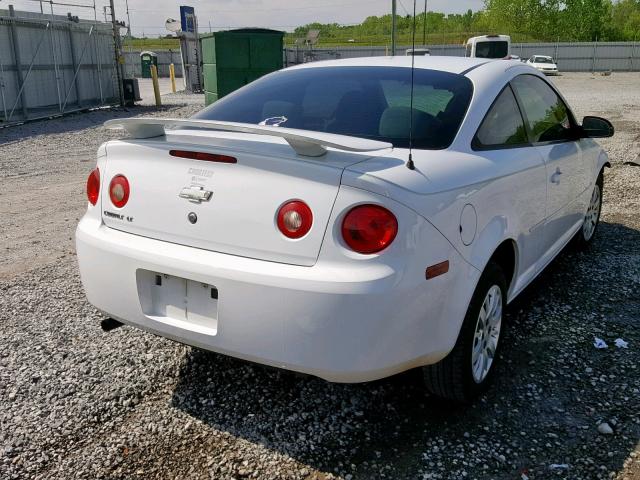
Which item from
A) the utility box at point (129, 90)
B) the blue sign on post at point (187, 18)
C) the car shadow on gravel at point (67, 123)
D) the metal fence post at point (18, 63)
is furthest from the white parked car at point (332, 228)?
the blue sign on post at point (187, 18)

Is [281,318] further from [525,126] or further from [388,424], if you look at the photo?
[525,126]

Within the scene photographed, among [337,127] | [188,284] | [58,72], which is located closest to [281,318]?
[188,284]

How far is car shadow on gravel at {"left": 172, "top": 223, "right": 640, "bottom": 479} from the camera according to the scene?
2.66 m

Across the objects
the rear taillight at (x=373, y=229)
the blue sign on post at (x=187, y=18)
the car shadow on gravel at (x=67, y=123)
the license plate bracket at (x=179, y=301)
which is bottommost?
the car shadow on gravel at (x=67, y=123)

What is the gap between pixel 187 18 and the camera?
27891 mm

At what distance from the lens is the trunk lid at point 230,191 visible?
2.43m

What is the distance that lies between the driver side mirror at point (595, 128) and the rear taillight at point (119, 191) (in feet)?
10.7

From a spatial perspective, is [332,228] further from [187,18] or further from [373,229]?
[187,18]

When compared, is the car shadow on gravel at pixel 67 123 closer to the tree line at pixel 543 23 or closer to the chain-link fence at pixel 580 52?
the chain-link fence at pixel 580 52

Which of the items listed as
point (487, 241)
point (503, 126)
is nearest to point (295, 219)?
point (487, 241)

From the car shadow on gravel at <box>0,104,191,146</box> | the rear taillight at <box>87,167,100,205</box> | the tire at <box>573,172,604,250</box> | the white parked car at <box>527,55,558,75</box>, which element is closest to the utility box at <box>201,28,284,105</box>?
the car shadow on gravel at <box>0,104,191,146</box>

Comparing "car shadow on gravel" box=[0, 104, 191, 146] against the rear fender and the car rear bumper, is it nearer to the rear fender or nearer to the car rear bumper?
the car rear bumper

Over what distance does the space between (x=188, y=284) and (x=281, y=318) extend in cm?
47

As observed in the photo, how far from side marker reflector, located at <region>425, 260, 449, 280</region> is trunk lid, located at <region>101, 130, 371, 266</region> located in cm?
45
